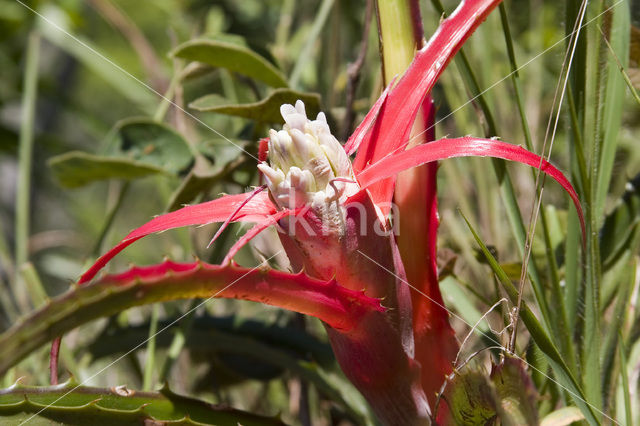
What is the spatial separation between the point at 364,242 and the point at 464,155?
8cm

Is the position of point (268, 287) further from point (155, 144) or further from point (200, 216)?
point (155, 144)

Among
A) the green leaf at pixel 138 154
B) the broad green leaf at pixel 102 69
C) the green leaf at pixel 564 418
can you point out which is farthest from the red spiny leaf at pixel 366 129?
the broad green leaf at pixel 102 69

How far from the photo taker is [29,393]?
416mm

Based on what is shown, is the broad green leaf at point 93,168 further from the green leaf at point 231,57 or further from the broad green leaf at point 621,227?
the broad green leaf at point 621,227

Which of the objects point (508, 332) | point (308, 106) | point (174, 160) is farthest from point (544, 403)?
point (174, 160)

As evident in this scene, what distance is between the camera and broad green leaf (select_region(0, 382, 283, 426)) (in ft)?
1.36

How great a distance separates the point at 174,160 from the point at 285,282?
1.31 feet

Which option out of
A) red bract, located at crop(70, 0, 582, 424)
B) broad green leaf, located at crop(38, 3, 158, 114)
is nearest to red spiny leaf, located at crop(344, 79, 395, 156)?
red bract, located at crop(70, 0, 582, 424)

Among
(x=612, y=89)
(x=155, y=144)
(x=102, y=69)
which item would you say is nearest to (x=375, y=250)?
(x=612, y=89)

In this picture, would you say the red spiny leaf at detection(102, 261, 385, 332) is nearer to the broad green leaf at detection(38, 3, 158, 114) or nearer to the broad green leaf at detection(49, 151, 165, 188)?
the broad green leaf at detection(49, 151, 165, 188)

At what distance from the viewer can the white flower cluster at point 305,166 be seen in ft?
1.22

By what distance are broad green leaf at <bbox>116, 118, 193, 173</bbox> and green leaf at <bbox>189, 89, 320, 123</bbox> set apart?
0.31 ft

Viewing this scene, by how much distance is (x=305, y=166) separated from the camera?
378 mm

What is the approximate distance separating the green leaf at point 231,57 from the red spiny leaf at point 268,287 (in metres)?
0.31
